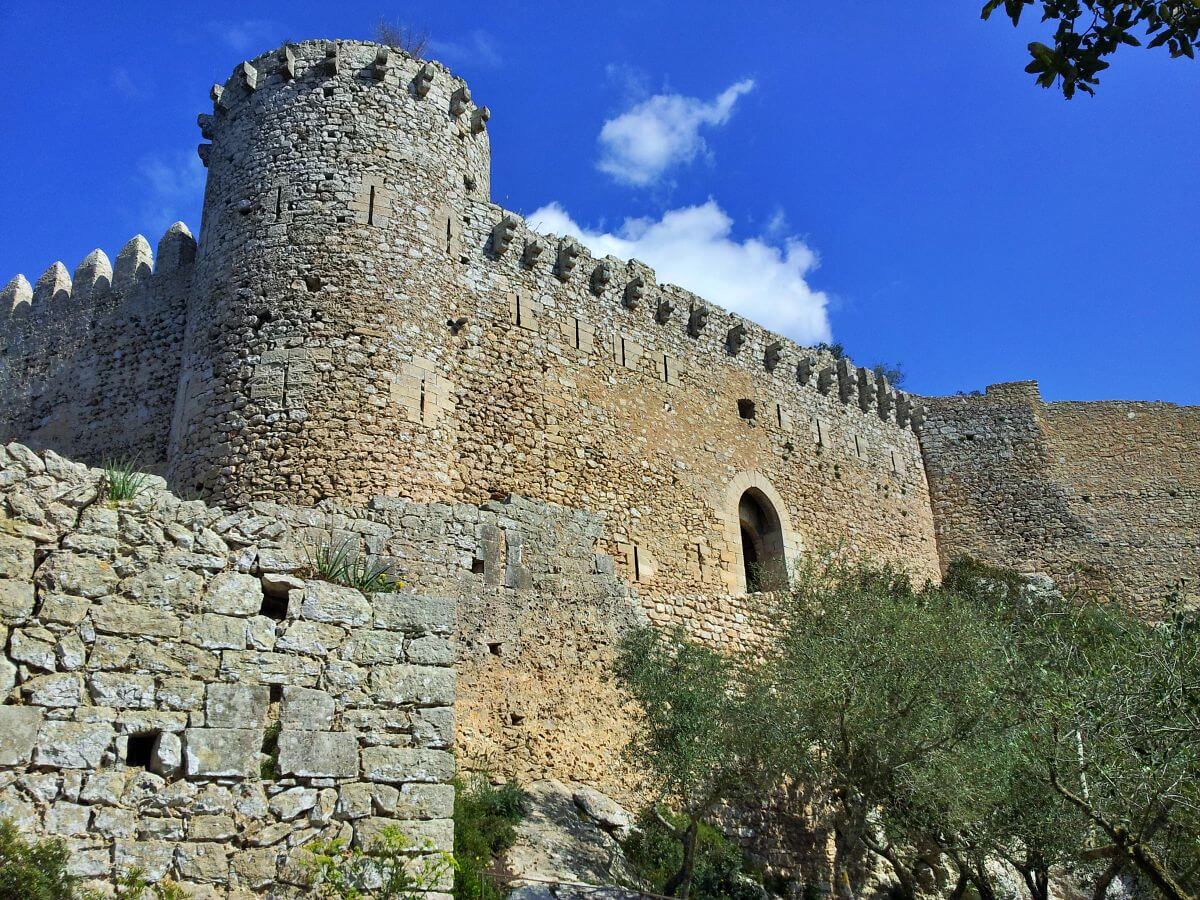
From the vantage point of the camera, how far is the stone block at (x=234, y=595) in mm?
6168

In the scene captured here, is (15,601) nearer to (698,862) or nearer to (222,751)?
(222,751)

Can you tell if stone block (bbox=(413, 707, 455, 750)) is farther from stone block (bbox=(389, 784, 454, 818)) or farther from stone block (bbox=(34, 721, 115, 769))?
stone block (bbox=(34, 721, 115, 769))

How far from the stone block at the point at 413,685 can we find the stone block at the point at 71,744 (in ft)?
5.02

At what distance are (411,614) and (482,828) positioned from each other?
14.8 ft

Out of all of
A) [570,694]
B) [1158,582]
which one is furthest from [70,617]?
[1158,582]

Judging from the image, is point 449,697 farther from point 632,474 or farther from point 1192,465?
point 1192,465

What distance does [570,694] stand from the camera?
1341cm

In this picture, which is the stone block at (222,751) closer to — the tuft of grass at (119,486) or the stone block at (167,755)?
the stone block at (167,755)

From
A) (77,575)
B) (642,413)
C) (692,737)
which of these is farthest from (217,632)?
(642,413)

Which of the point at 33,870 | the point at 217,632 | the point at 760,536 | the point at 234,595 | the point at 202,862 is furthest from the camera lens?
the point at 760,536

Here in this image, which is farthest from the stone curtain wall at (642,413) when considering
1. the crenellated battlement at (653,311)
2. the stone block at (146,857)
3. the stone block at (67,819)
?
the stone block at (67,819)

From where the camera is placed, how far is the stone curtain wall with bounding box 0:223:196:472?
16.3 metres

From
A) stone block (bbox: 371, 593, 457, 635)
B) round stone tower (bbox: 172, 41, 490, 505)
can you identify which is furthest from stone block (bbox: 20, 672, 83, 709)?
round stone tower (bbox: 172, 41, 490, 505)

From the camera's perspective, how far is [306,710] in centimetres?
618
